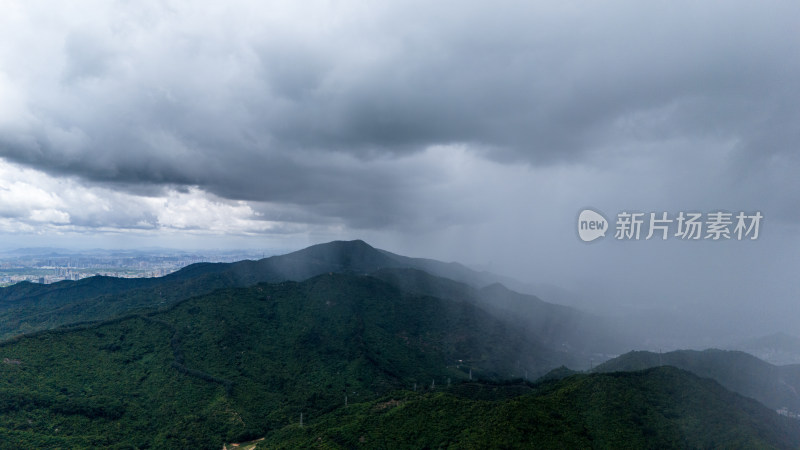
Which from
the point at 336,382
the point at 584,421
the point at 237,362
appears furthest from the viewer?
the point at 237,362

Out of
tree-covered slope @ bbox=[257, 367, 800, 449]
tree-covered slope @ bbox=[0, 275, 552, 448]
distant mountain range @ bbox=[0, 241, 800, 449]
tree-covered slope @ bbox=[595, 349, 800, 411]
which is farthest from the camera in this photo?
tree-covered slope @ bbox=[595, 349, 800, 411]

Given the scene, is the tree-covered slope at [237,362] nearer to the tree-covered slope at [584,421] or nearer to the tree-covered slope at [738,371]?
→ the tree-covered slope at [584,421]

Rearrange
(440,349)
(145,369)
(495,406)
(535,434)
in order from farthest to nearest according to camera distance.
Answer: (440,349), (145,369), (495,406), (535,434)

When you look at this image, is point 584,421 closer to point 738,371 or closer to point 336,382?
point 336,382

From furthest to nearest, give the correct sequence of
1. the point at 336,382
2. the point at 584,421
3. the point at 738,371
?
1. the point at 738,371
2. the point at 336,382
3. the point at 584,421

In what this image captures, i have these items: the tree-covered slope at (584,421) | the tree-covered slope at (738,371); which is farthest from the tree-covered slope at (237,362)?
the tree-covered slope at (738,371)

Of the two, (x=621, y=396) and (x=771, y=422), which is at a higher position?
(x=621, y=396)

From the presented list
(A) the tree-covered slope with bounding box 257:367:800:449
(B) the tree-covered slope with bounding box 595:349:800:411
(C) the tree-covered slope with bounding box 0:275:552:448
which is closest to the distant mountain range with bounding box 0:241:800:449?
(A) the tree-covered slope with bounding box 257:367:800:449

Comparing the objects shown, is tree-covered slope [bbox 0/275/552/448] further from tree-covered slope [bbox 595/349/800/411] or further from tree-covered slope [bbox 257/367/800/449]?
tree-covered slope [bbox 595/349/800/411]

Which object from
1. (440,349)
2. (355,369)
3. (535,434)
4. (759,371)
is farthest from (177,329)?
(759,371)

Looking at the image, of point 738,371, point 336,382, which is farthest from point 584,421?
point 738,371

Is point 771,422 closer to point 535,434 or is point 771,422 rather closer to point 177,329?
point 535,434
